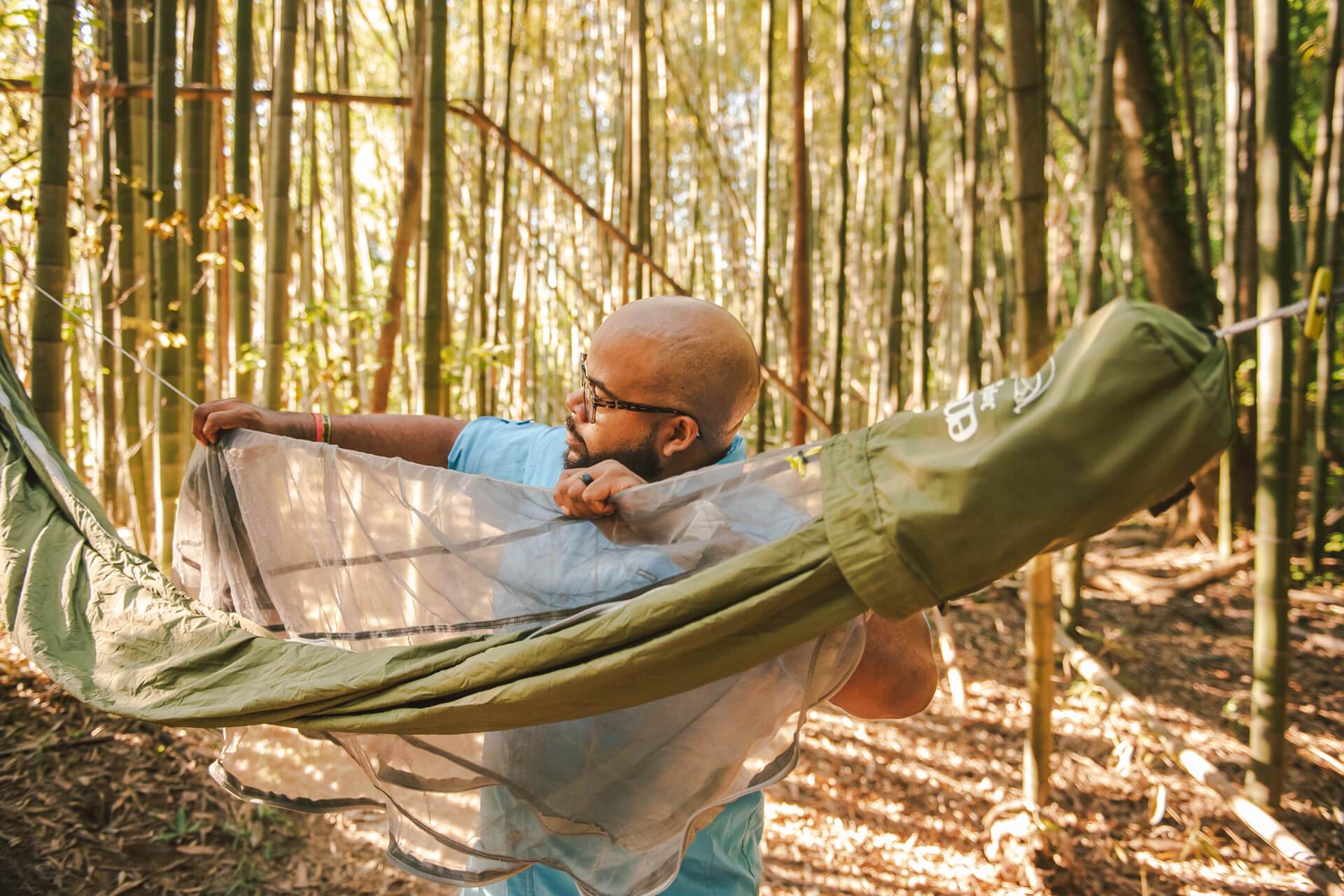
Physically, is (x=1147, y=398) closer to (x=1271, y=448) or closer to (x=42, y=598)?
(x=42, y=598)

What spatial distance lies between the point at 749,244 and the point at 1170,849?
5200mm

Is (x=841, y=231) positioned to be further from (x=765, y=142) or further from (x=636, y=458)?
(x=636, y=458)

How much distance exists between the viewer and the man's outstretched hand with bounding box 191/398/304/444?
3.94 feet

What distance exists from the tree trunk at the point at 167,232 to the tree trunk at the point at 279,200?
0.28 meters

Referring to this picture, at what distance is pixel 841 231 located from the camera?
3.30 m

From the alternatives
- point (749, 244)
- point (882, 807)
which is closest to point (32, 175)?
point (882, 807)

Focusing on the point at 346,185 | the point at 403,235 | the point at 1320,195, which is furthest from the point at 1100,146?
the point at 346,185

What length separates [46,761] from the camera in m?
2.14

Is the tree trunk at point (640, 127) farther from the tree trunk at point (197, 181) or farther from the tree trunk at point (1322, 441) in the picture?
the tree trunk at point (1322, 441)

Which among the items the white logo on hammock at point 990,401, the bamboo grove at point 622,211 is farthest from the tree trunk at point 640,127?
the white logo on hammock at point 990,401

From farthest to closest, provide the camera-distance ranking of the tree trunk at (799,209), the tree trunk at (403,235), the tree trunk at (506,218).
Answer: the tree trunk at (506,218)
the tree trunk at (799,209)
the tree trunk at (403,235)

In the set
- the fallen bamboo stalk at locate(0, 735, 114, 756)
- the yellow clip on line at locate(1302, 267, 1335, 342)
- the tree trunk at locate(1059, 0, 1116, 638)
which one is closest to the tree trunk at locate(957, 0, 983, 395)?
the tree trunk at locate(1059, 0, 1116, 638)

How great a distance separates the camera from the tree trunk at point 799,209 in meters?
2.79

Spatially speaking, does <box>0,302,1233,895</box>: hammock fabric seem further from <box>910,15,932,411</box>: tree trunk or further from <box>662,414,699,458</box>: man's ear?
<box>910,15,932,411</box>: tree trunk
